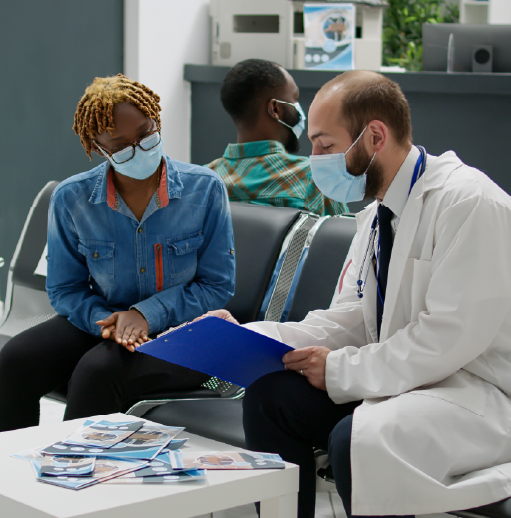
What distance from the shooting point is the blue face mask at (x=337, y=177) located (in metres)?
1.61

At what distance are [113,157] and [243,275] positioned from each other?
20.4 inches

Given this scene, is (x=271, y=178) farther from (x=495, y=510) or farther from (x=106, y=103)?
(x=495, y=510)

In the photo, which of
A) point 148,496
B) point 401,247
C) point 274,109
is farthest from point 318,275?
point 148,496

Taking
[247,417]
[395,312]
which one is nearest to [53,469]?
[247,417]

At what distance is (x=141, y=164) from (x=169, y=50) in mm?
2577

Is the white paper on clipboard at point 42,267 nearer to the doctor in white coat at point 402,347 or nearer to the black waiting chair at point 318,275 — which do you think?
the black waiting chair at point 318,275

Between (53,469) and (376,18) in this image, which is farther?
(376,18)

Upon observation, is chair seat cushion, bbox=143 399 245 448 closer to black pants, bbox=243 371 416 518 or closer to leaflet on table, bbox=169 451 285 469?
black pants, bbox=243 371 416 518

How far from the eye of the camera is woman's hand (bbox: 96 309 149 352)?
184cm

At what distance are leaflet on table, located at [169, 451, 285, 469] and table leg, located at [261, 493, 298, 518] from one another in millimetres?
57

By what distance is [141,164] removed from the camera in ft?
6.37

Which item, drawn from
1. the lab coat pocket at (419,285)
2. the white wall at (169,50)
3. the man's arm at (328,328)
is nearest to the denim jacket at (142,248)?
the man's arm at (328,328)

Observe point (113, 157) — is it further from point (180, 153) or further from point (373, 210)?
point (180, 153)

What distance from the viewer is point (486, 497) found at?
4.25ft
